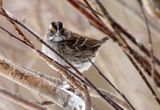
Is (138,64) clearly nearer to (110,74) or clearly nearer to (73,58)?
(110,74)

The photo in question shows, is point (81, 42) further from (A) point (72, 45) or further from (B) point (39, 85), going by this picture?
(B) point (39, 85)

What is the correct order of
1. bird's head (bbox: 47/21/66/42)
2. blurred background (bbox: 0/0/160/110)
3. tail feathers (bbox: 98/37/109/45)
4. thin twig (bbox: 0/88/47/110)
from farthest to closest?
bird's head (bbox: 47/21/66/42)
tail feathers (bbox: 98/37/109/45)
blurred background (bbox: 0/0/160/110)
thin twig (bbox: 0/88/47/110)

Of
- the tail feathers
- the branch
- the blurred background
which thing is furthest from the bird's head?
the branch

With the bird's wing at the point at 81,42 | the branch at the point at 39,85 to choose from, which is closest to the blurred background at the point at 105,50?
the branch at the point at 39,85

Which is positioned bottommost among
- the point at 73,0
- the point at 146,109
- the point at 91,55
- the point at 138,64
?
the point at 138,64

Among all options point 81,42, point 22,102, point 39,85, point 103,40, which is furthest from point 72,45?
point 22,102

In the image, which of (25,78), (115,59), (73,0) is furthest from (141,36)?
(73,0)

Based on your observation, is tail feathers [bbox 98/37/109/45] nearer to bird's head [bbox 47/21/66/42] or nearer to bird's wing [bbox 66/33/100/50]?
bird's wing [bbox 66/33/100/50]

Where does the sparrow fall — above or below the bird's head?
below
